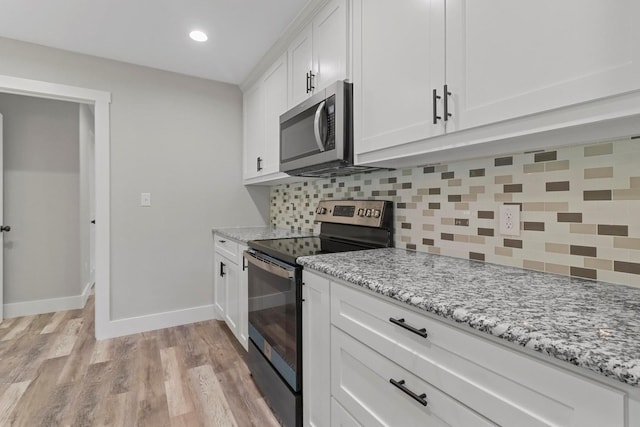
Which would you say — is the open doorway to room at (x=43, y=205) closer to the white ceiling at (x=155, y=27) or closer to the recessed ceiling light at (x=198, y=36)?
the white ceiling at (x=155, y=27)

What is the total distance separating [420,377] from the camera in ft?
2.74

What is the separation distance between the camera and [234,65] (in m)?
2.67

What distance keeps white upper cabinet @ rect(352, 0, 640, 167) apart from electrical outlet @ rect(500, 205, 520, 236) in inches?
8.8

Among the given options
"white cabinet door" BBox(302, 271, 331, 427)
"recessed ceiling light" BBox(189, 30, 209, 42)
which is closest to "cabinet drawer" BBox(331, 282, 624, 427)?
"white cabinet door" BBox(302, 271, 331, 427)

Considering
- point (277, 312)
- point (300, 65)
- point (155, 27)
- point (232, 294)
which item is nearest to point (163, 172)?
point (155, 27)

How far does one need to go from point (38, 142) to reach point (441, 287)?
3.98 metres

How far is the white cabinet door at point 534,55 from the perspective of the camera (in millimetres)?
709

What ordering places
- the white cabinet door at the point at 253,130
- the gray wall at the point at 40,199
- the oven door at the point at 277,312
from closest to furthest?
the oven door at the point at 277,312
the white cabinet door at the point at 253,130
the gray wall at the point at 40,199

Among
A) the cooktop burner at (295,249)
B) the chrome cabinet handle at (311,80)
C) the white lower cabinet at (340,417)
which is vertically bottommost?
the white lower cabinet at (340,417)

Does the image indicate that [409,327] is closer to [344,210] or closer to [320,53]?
[344,210]

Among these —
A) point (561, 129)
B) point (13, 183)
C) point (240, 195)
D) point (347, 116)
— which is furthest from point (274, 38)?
point (13, 183)

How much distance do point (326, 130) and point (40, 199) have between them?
128 inches

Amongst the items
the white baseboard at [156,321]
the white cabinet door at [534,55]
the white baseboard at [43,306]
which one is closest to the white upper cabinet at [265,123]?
the white baseboard at [156,321]

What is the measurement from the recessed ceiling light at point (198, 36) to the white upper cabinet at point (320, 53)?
0.61 metres
